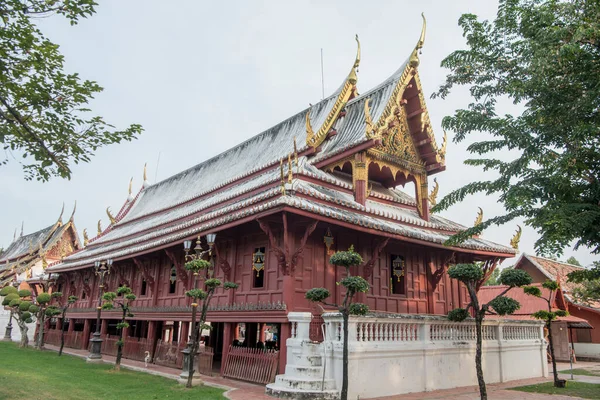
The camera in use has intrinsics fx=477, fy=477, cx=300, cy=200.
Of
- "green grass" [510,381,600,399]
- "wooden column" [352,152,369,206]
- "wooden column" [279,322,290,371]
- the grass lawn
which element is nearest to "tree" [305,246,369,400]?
"wooden column" [279,322,290,371]

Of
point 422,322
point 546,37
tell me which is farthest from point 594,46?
point 422,322

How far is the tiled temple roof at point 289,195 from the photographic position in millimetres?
12602

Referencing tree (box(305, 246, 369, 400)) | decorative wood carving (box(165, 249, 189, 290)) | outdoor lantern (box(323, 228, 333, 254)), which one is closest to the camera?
tree (box(305, 246, 369, 400))

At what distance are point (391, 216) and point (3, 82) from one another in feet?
35.4

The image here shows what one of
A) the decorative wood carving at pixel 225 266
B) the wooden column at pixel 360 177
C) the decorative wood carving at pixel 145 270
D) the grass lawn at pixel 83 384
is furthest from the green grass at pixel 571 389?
the decorative wood carving at pixel 145 270

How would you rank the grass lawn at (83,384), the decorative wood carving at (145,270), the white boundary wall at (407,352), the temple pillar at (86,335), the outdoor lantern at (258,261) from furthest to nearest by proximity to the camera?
the temple pillar at (86,335)
the decorative wood carving at (145,270)
the outdoor lantern at (258,261)
the white boundary wall at (407,352)
the grass lawn at (83,384)

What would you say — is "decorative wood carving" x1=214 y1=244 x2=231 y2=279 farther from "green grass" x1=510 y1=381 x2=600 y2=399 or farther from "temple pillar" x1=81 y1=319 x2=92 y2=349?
"temple pillar" x1=81 y1=319 x2=92 y2=349

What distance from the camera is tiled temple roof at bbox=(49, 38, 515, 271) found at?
41.3 feet

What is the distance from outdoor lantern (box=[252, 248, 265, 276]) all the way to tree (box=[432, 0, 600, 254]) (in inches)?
191

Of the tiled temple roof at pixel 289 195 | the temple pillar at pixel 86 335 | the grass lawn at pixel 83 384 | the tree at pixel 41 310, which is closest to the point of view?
the grass lawn at pixel 83 384

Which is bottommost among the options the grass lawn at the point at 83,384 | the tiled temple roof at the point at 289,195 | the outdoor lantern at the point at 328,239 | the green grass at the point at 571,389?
the grass lawn at the point at 83,384

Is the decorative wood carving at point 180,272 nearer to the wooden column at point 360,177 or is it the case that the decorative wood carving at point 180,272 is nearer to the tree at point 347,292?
the wooden column at point 360,177

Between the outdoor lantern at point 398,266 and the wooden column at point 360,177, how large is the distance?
2.06m

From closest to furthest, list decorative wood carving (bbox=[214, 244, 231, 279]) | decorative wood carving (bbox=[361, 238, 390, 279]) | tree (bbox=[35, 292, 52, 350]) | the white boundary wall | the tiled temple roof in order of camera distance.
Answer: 1. the white boundary wall
2. the tiled temple roof
3. decorative wood carving (bbox=[361, 238, 390, 279])
4. decorative wood carving (bbox=[214, 244, 231, 279])
5. tree (bbox=[35, 292, 52, 350])
